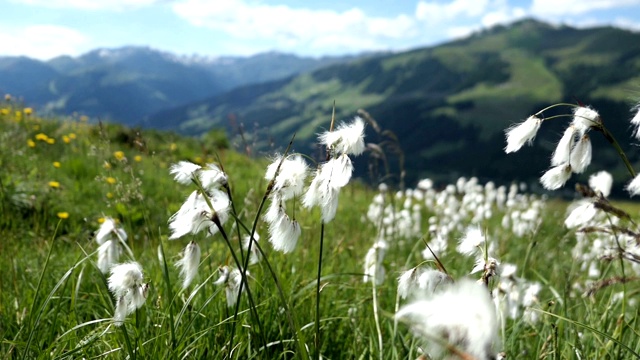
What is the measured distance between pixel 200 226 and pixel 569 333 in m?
2.69

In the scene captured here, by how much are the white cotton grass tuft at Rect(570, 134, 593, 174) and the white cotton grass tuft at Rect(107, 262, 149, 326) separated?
1890 millimetres

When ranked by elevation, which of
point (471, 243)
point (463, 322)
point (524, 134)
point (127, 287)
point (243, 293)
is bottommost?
point (243, 293)

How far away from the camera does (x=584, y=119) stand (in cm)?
224

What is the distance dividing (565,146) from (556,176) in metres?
0.14

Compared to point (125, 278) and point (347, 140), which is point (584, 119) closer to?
point (347, 140)

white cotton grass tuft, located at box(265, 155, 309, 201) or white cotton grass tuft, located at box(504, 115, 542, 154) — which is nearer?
white cotton grass tuft, located at box(265, 155, 309, 201)

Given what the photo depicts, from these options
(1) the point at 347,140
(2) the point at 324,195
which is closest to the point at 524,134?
(1) the point at 347,140

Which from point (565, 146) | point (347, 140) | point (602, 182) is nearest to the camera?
point (347, 140)

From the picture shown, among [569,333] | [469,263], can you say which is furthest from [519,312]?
[469,263]

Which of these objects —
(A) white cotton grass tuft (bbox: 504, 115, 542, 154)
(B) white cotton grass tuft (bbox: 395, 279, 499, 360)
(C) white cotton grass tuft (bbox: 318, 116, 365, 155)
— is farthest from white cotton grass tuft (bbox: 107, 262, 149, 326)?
(A) white cotton grass tuft (bbox: 504, 115, 542, 154)

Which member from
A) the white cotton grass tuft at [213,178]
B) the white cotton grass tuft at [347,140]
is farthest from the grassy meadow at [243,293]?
the white cotton grass tuft at [347,140]

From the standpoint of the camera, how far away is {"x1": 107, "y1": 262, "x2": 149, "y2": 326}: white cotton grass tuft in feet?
7.20

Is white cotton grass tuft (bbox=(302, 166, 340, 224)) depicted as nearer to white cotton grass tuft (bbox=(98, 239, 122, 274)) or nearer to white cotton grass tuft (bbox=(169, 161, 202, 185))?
white cotton grass tuft (bbox=(169, 161, 202, 185))

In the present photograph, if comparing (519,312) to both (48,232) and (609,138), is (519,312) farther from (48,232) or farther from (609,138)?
(48,232)
